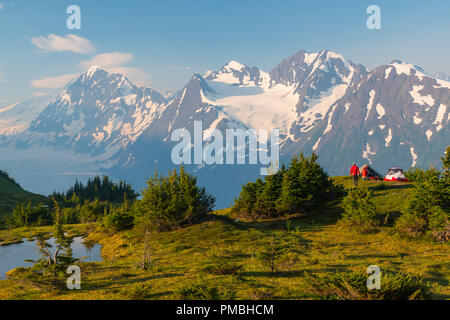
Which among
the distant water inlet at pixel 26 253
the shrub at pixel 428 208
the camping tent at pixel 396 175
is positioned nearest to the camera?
the shrub at pixel 428 208

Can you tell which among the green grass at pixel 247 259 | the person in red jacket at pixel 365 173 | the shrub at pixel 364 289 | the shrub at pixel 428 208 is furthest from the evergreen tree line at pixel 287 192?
the shrub at pixel 364 289

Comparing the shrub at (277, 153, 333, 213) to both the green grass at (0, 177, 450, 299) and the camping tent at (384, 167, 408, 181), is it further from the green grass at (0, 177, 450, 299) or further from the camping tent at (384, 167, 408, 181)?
the camping tent at (384, 167, 408, 181)

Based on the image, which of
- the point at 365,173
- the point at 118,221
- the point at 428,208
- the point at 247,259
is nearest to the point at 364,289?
the point at 247,259

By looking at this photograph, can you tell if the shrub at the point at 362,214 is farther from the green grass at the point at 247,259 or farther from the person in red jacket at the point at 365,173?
the person in red jacket at the point at 365,173

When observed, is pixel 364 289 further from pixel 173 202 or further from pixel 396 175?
pixel 396 175

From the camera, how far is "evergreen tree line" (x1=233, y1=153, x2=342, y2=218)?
45156mm

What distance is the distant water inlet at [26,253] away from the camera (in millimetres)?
33688

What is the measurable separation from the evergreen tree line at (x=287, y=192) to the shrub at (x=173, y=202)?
→ 25.5 ft

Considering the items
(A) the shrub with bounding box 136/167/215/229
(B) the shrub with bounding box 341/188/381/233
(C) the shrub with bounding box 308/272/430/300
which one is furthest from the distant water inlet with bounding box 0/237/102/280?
(B) the shrub with bounding box 341/188/381/233

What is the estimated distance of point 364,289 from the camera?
16266mm
